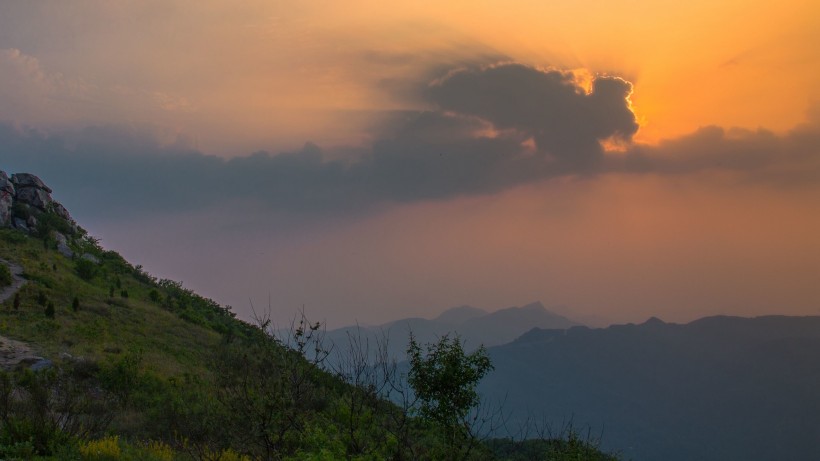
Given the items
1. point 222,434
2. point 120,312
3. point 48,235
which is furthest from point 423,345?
point 48,235

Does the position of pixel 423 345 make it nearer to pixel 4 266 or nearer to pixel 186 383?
pixel 186 383

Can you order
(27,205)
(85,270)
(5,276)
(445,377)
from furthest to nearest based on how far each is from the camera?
(27,205) → (85,270) → (5,276) → (445,377)

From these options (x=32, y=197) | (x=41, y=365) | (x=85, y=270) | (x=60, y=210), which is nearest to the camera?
(x=41, y=365)

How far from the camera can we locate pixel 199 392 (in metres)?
24.7

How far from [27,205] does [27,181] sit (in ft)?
16.0

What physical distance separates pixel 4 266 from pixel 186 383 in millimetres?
19613

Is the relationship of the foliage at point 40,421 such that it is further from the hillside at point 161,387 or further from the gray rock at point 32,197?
the gray rock at point 32,197

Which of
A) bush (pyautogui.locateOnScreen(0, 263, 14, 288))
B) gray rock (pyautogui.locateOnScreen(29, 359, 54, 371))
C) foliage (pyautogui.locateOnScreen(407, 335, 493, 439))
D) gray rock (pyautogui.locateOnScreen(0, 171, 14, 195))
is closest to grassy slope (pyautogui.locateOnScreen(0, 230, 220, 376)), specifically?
gray rock (pyautogui.locateOnScreen(29, 359, 54, 371))

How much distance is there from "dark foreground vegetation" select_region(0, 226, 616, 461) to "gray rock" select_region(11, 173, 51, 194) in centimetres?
2058

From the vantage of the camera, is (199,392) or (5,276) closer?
(199,392)

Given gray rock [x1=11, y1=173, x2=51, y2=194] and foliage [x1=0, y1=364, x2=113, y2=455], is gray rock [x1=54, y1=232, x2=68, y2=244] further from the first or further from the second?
foliage [x1=0, y1=364, x2=113, y2=455]

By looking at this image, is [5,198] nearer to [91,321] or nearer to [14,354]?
[91,321]

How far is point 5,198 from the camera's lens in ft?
179

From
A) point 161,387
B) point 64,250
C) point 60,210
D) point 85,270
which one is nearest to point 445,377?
point 161,387
